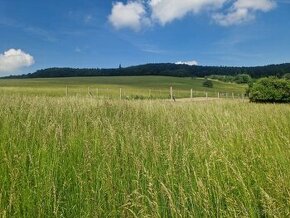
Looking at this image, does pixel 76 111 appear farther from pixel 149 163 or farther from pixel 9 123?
pixel 149 163

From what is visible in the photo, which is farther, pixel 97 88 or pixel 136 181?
pixel 97 88

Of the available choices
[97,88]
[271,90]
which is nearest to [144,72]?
[97,88]

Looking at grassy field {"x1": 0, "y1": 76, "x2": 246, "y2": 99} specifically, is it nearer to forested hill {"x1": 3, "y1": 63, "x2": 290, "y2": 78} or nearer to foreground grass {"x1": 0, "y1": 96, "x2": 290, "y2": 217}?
foreground grass {"x1": 0, "y1": 96, "x2": 290, "y2": 217}

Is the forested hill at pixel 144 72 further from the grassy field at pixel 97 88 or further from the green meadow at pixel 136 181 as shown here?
the green meadow at pixel 136 181

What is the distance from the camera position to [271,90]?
3272cm

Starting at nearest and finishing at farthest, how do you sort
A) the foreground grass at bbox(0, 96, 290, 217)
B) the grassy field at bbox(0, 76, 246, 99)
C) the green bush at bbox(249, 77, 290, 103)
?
1. the foreground grass at bbox(0, 96, 290, 217)
2. the green bush at bbox(249, 77, 290, 103)
3. the grassy field at bbox(0, 76, 246, 99)

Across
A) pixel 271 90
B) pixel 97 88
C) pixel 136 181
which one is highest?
pixel 136 181

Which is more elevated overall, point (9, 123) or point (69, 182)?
point (9, 123)

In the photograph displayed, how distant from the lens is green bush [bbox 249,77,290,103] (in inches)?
1286

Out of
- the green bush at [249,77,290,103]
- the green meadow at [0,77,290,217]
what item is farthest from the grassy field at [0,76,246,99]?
the green meadow at [0,77,290,217]

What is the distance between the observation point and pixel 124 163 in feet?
12.5

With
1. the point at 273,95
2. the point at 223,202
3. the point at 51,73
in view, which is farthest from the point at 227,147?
the point at 51,73

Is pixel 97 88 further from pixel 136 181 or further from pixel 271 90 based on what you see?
pixel 136 181

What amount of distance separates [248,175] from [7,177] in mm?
2335
